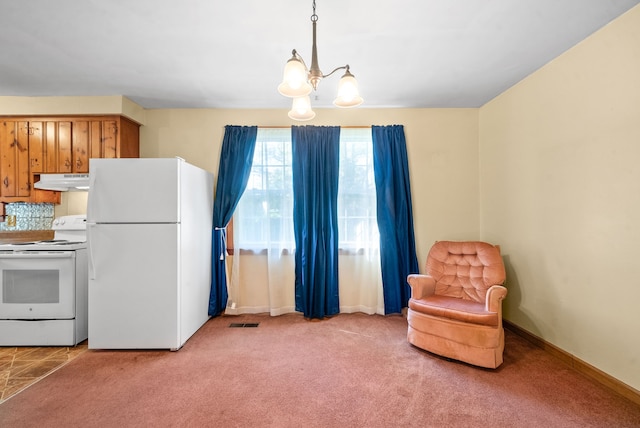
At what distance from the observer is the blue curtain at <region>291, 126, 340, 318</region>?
333 centimetres

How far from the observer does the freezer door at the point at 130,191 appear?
251cm

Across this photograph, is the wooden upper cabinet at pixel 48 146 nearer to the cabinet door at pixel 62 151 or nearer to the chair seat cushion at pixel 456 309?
the cabinet door at pixel 62 151

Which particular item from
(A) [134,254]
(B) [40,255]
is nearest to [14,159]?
(B) [40,255]

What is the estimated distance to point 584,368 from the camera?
2.18 metres

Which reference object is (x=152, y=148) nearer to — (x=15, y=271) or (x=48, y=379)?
(x=15, y=271)

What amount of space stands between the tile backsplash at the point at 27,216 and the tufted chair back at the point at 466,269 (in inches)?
175

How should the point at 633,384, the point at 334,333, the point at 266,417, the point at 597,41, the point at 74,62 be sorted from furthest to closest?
1. the point at 334,333
2. the point at 74,62
3. the point at 597,41
4. the point at 633,384
5. the point at 266,417

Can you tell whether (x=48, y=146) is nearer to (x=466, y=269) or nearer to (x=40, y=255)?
(x=40, y=255)

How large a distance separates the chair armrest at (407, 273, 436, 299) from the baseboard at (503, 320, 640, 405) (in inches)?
40.4

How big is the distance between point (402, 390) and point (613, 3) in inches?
115

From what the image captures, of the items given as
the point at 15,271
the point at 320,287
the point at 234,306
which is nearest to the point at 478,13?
the point at 320,287

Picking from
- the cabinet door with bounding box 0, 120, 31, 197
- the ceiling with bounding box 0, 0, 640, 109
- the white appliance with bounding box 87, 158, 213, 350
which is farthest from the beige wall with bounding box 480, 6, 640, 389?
the cabinet door with bounding box 0, 120, 31, 197

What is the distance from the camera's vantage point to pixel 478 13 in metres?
1.89

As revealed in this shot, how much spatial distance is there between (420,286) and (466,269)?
56 cm
